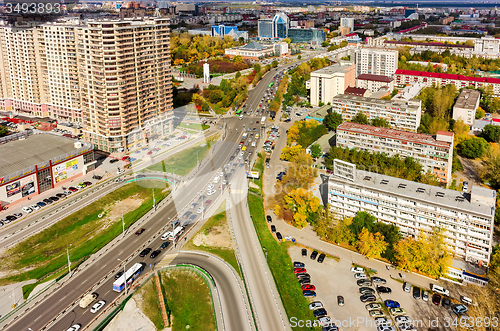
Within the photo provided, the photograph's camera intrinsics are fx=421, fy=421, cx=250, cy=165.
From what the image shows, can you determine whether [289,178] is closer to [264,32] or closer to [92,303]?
[92,303]

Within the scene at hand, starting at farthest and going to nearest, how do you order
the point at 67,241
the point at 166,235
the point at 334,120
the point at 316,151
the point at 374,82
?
the point at 374,82 → the point at 334,120 → the point at 316,151 → the point at 67,241 → the point at 166,235

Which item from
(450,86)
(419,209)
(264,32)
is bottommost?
(419,209)

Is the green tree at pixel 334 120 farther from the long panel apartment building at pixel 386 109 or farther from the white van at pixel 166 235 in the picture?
the white van at pixel 166 235

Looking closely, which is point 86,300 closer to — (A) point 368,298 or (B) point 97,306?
(B) point 97,306

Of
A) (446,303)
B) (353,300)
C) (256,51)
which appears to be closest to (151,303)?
(353,300)

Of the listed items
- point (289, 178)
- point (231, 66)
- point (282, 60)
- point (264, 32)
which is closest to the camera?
point (289, 178)

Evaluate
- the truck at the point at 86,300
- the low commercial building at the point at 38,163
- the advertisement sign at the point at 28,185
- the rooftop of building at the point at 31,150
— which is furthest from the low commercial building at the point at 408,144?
the advertisement sign at the point at 28,185

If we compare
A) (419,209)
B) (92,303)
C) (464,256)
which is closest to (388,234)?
(419,209)
